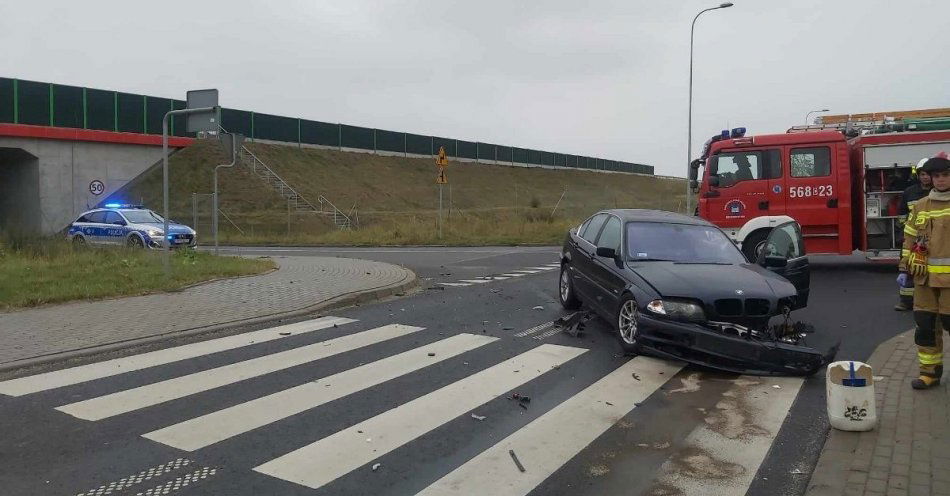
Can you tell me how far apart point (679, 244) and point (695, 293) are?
1.57m

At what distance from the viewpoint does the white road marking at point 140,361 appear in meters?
6.05

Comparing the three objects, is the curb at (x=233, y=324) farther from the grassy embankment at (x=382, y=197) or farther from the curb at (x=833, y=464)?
the grassy embankment at (x=382, y=197)

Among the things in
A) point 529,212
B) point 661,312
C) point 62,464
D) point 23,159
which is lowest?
point 62,464

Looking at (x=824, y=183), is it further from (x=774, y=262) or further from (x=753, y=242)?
(x=774, y=262)

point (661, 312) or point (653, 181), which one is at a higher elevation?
point (653, 181)

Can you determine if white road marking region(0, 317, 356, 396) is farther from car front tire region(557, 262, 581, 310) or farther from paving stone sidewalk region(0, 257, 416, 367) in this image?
car front tire region(557, 262, 581, 310)

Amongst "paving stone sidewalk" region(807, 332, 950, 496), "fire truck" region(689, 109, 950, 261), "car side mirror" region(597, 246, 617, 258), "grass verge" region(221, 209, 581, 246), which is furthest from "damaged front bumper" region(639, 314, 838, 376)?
"grass verge" region(221, 209, 581, 246)

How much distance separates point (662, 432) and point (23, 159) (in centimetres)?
4041

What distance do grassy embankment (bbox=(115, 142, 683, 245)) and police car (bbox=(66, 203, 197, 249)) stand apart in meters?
7.39

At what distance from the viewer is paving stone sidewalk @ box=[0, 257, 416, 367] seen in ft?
25.1

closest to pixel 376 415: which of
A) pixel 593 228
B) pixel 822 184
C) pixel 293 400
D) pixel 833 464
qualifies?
pixel 293 400

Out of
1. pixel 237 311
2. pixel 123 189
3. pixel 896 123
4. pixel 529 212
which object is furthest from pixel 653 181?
pixel 237 311

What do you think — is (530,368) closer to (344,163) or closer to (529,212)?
(529,212)

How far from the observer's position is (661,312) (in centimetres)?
651
